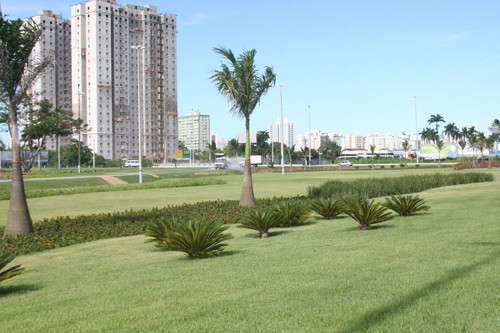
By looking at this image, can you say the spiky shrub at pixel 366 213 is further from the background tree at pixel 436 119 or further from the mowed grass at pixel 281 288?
the background tree at pixel 436 119

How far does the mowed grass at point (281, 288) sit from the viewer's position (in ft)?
16.6

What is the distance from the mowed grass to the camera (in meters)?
5.07

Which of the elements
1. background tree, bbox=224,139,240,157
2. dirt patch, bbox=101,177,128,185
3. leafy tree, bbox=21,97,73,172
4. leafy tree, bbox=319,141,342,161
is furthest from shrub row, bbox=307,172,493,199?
background tree, bbox=224,139,240,157

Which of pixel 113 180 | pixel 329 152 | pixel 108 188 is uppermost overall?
pixel 329 152

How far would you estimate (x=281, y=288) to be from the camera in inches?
252

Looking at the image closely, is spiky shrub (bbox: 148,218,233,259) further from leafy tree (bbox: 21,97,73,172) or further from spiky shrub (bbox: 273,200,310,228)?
leafy tree (bbox: 21,97,73,172)

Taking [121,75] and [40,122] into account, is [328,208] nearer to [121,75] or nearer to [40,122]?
[40,122]

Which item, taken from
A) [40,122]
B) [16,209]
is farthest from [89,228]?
[40,122]

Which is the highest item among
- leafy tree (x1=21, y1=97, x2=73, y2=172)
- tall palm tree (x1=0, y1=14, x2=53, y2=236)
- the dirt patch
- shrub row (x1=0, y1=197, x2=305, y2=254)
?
leafy tree (x1=21, y1=97, x2=73, y2=172)

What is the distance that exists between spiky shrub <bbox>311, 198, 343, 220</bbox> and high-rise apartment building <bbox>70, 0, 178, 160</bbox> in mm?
140296

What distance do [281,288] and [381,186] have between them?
2208 cm

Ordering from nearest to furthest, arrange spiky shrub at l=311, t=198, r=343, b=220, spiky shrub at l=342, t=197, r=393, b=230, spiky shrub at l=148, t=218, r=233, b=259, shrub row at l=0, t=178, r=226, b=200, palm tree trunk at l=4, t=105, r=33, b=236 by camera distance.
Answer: spiky shrub at l=148, t=218, r=233, b=259 → spiky shrub at l=342, t=197, r=393, b=230 → palm tree trunk at l=4, t=105, r=33, b=236 → spiky shrub at l=311, t=198, r=343, b=220 → shrub row at l=0, t=178, r=226, b=200

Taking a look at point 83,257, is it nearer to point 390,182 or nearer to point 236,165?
point 390,182

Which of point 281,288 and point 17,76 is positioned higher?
point 17,76
